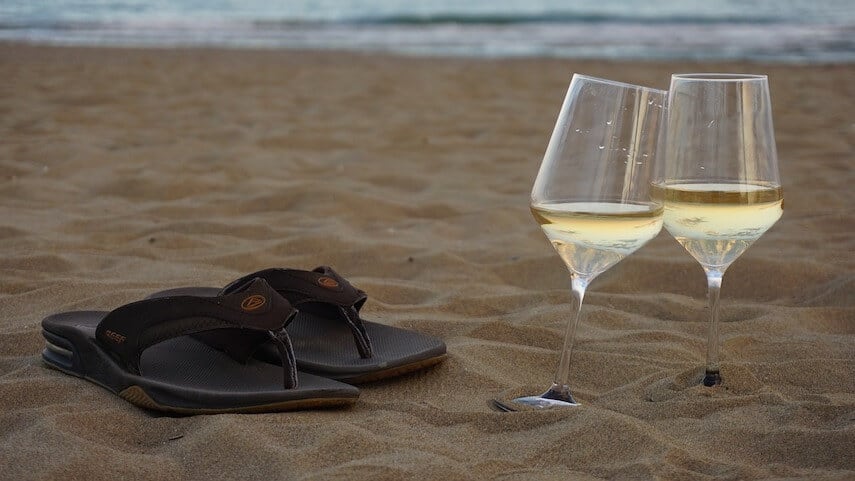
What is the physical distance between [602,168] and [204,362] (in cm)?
89

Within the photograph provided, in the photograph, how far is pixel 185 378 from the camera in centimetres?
189

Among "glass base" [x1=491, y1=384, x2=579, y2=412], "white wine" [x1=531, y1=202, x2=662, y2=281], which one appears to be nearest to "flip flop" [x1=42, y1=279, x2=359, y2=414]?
"glass base" [x1=491, y1=384, x2=579, y2=412]

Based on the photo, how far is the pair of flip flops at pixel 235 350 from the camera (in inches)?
71.7

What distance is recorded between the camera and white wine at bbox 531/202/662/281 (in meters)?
1.57

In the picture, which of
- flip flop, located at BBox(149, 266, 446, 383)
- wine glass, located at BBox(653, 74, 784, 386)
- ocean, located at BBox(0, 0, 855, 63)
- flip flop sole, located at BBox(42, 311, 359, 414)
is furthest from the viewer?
ocean, located at BBox(0, 0, 855, 63)

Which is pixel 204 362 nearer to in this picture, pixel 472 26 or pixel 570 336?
pixel 570 336

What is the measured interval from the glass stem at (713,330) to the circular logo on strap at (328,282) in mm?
765

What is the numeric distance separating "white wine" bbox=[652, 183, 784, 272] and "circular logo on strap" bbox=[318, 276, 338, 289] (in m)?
0.73

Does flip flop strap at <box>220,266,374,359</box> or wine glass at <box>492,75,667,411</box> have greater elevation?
wine glass at <box>492,75,667,411</box>

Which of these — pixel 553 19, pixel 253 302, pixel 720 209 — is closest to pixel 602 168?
pixel 720 209

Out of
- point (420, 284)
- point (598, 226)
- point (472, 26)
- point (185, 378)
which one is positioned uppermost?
point (472, 26)

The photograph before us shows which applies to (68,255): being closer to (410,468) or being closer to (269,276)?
(269,276)

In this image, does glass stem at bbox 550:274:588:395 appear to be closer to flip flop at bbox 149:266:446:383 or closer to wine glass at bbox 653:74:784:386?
wine glass at bbox 653:74:784:386

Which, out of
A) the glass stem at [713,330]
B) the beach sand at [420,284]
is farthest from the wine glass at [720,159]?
the beach sand at [420,284]
